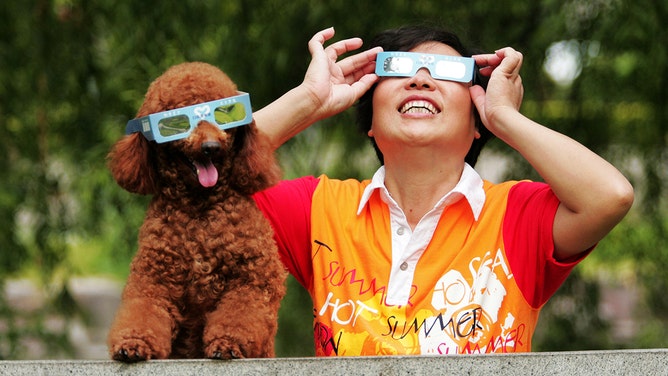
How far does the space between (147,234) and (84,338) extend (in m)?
4.54

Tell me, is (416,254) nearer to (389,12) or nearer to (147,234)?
(147,234)

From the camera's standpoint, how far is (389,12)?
12.4ft

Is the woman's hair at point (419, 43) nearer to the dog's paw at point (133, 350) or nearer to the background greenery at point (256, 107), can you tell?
the dog's paw at point (133, 350)

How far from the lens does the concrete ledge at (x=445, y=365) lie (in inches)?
67.4

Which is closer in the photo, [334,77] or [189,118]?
[189,118]

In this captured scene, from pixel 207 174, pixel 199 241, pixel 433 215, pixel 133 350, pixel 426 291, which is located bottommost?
pixel 426 291

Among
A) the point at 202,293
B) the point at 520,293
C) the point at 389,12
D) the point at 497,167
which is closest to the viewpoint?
the point at 202,293

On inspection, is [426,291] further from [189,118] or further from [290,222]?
[189,118]

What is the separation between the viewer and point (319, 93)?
2.23 meters

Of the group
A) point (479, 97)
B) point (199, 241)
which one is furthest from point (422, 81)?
point (199, 241)

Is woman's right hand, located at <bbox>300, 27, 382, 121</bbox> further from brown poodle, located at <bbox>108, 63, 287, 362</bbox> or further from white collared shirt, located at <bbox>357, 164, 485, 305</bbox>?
brown poodle, located at <bbox>108, 63, 287, 362</bbox>

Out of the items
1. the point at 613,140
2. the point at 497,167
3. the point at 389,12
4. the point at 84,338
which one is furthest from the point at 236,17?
the point at 84,338

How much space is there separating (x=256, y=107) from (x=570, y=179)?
210cm

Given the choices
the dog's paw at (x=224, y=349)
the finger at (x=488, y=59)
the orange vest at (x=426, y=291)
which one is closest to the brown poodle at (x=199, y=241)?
the dog's paw at (x=224, y=349)
